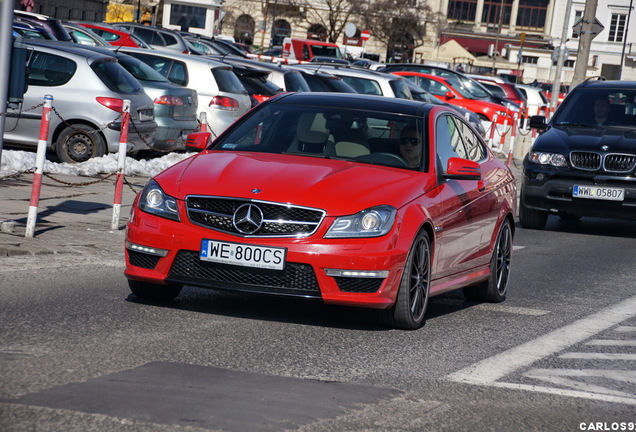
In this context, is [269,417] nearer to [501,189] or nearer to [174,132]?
[501,189]

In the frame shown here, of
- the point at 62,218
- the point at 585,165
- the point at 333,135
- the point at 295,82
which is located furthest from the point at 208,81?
the point at 333,135

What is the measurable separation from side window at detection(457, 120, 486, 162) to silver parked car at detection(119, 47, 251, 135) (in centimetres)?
1100

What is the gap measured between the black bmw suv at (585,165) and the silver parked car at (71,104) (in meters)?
5.18

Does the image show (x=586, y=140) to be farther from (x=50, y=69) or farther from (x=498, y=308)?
(x=50, y=69)

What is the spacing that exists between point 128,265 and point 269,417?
9.41 feet

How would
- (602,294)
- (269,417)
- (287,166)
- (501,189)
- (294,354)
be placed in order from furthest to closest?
(602,294) → (501,189) → (287,166) → (294,354) → (269,417)

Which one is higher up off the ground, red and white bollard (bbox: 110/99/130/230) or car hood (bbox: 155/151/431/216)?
car hood (bbox: 155/151/431/216)

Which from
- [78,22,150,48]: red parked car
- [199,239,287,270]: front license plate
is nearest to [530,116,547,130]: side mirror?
[199,239,287,270]: front license plate

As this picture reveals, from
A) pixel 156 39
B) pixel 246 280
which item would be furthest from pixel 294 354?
pixel 156 39

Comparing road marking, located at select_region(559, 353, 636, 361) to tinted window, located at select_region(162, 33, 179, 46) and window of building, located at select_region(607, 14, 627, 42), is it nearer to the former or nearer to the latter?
tinted window, located at select_region(162, 33, 179, 46)

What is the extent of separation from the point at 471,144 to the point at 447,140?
0.73 meters

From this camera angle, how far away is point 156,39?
1436 inches

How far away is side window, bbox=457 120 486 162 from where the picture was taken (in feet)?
31.1

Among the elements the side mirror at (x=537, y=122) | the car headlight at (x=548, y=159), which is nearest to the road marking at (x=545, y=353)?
the car headlight at (x=548, y=159)
